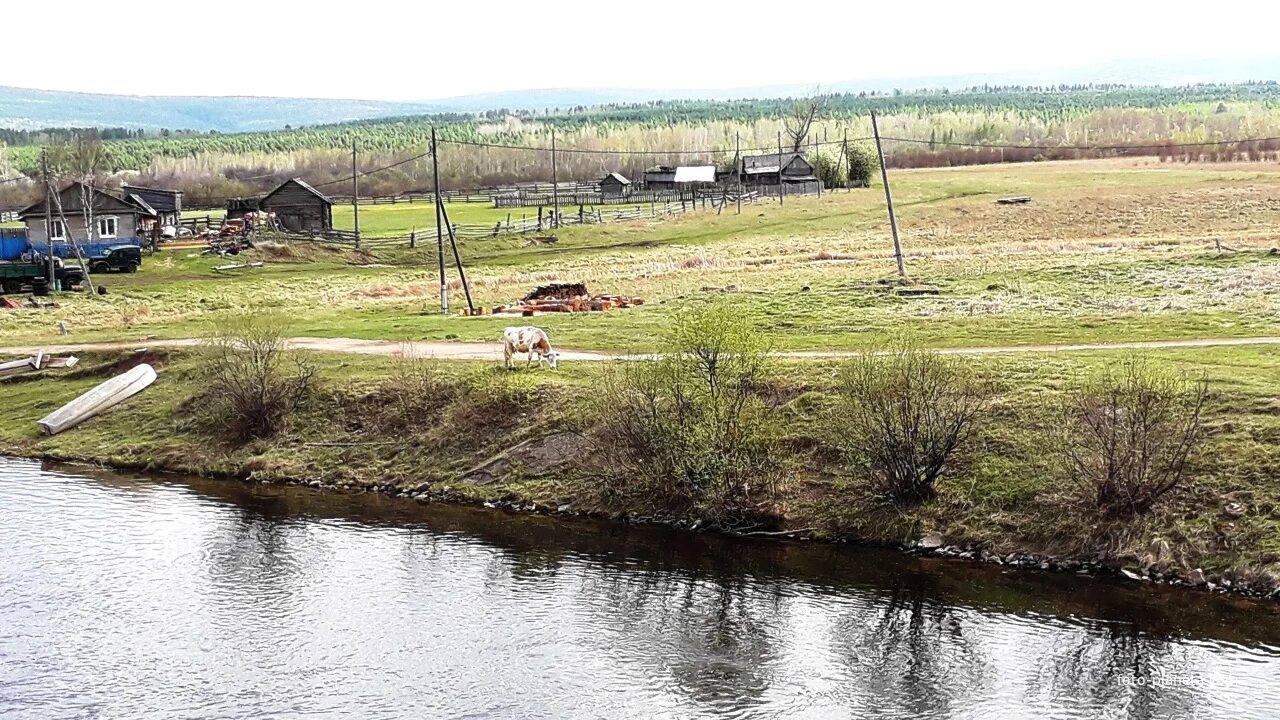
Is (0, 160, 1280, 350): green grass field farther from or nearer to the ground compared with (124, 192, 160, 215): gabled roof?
nearer to the ground

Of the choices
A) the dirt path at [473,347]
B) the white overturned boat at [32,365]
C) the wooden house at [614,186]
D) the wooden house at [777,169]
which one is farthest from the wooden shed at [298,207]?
the white overturned boat at [32,365]

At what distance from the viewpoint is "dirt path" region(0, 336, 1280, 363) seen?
37406mm

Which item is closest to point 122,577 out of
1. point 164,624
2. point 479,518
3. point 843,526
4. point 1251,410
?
point 164,624

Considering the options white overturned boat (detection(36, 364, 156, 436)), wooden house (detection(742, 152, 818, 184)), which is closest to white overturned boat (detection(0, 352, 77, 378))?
white overturned boat (detection(36, 364, 156, 436))

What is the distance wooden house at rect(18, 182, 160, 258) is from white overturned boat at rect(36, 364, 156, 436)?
3424cm

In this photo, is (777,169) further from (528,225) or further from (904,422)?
(904,422)

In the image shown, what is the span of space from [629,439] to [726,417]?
2554 millimetres

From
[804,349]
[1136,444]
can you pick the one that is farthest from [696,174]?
[1136,444]

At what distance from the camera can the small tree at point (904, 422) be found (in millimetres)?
30234

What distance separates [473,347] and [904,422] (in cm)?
1726

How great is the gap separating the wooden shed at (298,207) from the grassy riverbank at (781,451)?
44.9 meters

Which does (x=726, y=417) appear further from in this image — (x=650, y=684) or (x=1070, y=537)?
(x=650, y=684)

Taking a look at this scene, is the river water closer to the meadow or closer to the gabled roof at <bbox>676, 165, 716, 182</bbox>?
the meadow

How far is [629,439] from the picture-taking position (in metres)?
32.6
